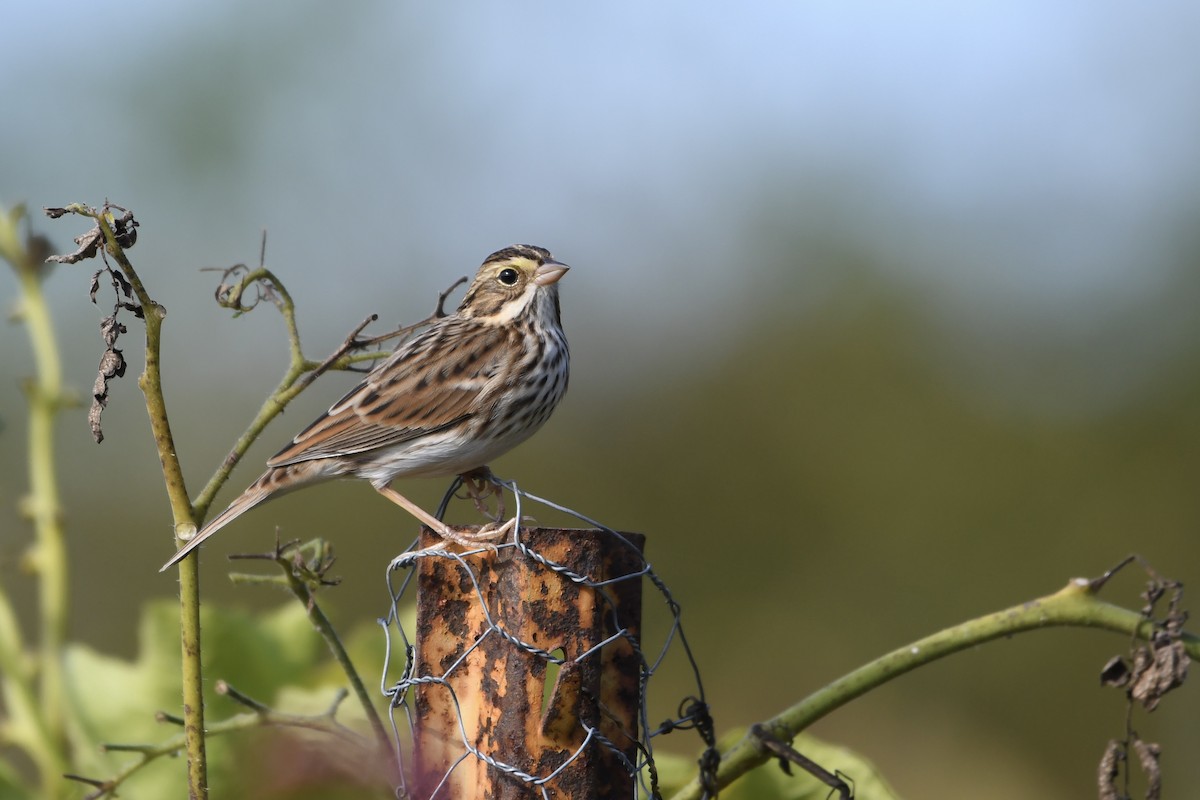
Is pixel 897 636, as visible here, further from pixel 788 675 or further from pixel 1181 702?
pixel 1181 702

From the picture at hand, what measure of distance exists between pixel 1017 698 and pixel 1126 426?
2138mm

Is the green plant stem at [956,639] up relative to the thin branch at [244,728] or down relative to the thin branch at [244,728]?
up

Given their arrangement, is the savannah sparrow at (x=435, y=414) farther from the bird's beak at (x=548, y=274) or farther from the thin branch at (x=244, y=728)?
the thin branch at (x=244, y=728)

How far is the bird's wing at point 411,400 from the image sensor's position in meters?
4.32

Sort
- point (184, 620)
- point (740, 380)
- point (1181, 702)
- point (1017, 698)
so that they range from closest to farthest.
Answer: point (184, 620) → point (1181, 702) → point (1017, 698) → point (740, 380)

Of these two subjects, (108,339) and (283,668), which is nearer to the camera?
(108,339)

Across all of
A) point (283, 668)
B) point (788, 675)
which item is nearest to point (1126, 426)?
point (788, 675)

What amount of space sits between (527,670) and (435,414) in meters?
1.96

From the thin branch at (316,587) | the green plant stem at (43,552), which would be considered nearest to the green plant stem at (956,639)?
the thin branch at (316,587)

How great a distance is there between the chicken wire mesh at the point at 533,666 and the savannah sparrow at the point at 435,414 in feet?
4.49

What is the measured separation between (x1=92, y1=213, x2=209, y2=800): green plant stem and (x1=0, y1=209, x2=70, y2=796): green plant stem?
0.93m

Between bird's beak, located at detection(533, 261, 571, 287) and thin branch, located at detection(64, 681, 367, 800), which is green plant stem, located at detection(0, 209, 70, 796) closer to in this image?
thin branch, located at detection(64, 681, 367, 800)

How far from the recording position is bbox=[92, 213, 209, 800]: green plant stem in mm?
2424

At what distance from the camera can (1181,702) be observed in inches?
227
